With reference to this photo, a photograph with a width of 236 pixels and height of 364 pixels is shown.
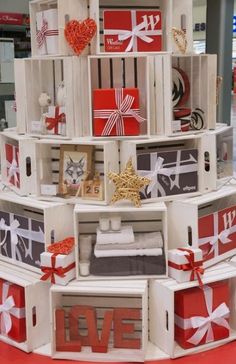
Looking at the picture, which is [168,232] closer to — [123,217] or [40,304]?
[123,217]

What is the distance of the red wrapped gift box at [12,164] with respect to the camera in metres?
2.46

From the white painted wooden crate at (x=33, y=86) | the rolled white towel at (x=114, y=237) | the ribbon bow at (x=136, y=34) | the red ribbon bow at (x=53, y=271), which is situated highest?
the ribbon bow at (x=136, y=34)

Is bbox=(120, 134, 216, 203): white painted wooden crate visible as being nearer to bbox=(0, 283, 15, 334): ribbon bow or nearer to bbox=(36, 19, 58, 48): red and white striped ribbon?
bbox=(36, 19, 58, 48): red and white striped ribbon

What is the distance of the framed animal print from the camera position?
2310 mm

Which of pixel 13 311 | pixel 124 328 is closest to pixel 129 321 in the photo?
pixel 124 328

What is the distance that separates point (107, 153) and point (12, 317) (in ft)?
2.73

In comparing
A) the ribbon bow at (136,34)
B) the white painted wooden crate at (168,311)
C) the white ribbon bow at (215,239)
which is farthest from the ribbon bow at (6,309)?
the ribbon bow at (136,34)

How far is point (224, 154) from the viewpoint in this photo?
2605mm

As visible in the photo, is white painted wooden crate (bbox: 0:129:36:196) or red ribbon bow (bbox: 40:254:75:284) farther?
white painted wooden crate (bbox: 0:129:36:196)

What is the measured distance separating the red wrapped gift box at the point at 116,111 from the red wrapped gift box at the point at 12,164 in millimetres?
464

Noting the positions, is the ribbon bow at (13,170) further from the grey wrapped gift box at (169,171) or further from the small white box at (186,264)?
the small white box at (186,264)

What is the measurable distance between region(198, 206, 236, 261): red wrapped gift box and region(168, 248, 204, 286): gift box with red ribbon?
13 centimetres

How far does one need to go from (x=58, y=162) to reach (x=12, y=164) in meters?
0.26

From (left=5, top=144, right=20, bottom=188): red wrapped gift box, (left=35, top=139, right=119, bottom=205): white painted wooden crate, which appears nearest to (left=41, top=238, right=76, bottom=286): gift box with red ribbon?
(left=35, top=139, right=119, bottom=205): white painted wooden crate
